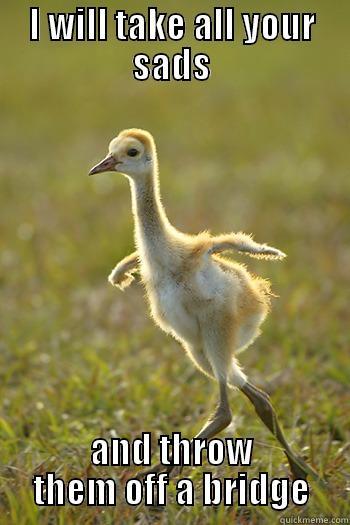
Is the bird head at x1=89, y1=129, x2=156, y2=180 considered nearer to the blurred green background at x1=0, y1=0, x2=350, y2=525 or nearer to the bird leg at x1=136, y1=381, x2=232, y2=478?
the bird leg at x1=136, y1=381, x2=232, y2=478

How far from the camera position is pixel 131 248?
7.27 m

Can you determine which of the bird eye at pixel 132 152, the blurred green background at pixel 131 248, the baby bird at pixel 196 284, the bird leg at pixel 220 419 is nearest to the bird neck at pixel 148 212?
the baby bird at pixel 196 284

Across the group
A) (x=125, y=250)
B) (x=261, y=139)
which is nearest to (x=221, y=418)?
(x=125, y=250)

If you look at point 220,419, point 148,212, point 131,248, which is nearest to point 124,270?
point 148,212

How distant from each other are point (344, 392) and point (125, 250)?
2695 mm

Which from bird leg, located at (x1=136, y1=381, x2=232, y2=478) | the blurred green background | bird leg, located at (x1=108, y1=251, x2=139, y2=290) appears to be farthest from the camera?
the blurred green background

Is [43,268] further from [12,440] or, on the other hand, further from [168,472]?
[168,472]

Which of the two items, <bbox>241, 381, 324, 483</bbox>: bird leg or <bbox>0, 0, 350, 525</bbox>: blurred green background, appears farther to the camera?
<bbox>0, 0, 350, 525</bbox>: blurred green background

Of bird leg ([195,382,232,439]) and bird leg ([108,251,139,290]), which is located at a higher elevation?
bird leg ([108,251,139,290])

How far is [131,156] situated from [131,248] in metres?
3.96

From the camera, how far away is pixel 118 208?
877 cm

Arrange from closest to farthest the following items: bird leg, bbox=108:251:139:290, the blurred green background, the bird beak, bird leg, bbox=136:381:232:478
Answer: the bird beak → bird leg, bbox=136:381:232:478 → bird leg, bbox=108:251:139:290 → the blurred green background

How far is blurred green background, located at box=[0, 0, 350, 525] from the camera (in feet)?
13.5

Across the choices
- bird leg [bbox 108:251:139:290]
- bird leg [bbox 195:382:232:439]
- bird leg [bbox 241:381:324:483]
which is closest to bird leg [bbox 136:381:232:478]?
bird leg [bbox 195:382:232:439]
